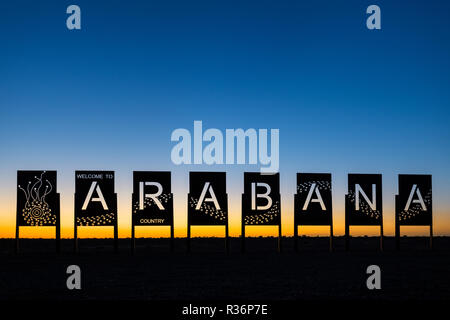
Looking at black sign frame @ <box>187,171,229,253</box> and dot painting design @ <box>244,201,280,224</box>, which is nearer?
black sign frame @ <box>187,171,229,253</box>

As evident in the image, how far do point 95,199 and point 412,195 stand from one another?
22.7 metres

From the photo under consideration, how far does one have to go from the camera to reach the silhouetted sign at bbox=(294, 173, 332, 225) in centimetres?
4041

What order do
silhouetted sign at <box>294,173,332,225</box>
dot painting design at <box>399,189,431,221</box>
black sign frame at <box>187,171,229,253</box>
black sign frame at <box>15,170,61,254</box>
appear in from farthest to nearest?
dot painting design at <box>399,189,431,221</box> < silhouetted sign at <box>294,173,332,225</box> < black sign frame at <box>187,171,229,253</box> < black sign frame at <box>15,170,61,254</box>

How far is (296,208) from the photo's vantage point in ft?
132

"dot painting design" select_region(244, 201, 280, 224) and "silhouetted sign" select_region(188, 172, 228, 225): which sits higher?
"silhouetted sign" select_region(188, 172, 228, 225)

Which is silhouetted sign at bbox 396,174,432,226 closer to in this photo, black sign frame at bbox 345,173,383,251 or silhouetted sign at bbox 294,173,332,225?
black sign frame at bbox 345,173,383,251

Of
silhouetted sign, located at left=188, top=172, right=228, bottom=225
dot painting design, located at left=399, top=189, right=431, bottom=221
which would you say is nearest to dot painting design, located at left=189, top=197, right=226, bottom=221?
silhouetted sign, located at left=188, top=172, right=228, bottom=225

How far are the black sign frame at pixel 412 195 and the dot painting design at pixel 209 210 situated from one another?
1299 cm

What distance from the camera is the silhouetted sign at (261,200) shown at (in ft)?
129

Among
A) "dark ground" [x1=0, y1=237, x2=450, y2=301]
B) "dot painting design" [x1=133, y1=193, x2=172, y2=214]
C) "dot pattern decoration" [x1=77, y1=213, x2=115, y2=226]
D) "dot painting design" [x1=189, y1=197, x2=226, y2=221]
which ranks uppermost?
"dot painting design" [x1=133, y1=193, x2=172, y2=214]

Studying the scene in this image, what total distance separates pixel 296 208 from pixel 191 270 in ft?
56.8

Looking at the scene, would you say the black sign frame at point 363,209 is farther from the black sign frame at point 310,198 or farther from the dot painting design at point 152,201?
the dot painting design at point 152,201
